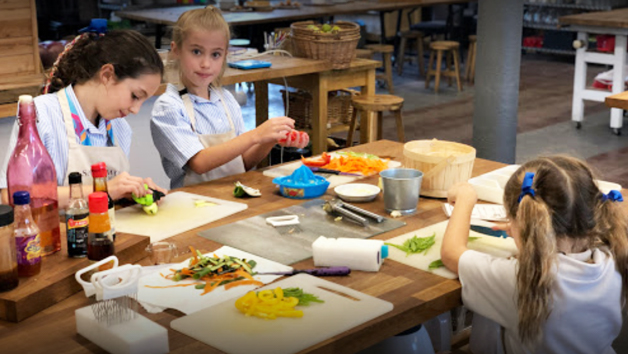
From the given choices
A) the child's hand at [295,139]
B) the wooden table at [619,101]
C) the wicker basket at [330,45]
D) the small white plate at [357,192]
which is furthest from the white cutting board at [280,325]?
the wicker basket at [330,45]

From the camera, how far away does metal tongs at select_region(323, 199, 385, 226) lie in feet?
7.98

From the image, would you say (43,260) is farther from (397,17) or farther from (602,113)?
(397,17)

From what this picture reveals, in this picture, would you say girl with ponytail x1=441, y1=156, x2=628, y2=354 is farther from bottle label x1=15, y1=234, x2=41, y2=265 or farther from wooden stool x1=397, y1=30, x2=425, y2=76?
wooden stool x1=397, y1=30, x2=425, y2=76

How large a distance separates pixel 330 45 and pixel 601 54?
10.5 feet

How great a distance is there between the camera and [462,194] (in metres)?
2.33

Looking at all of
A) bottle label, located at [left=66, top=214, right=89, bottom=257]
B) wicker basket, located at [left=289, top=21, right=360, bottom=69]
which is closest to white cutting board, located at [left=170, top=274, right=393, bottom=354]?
bottle label, located at [left=66, top=214, right=89, bottom=257]

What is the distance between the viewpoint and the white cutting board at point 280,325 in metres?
1.68

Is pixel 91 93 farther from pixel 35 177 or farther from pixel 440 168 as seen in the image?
pixel 440 168

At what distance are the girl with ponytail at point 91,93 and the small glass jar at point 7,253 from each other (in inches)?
25.4

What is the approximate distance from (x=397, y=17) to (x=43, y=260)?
10.6 meters

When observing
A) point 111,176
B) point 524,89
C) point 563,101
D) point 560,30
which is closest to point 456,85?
point 524,89

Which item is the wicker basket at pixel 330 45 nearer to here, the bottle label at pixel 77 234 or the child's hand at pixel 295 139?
the child's hand at pixel 295 139

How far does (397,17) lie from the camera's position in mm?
12062

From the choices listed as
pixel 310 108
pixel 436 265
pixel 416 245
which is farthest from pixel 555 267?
pixel 310 108
